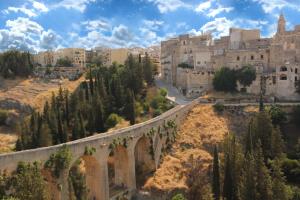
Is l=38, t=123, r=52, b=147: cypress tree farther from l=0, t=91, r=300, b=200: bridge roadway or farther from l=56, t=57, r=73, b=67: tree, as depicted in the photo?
l=56, t=57, r=73, b=67: tree

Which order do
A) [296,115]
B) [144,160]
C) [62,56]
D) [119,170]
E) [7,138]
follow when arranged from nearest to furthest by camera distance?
1. [119,170]
2. [144,160]
3. [296,115]
4. [7,138]
5. [62,56]

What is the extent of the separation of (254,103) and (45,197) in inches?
1051

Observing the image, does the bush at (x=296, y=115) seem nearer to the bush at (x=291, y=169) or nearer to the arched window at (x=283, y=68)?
the arched window at (x=283, y=68)

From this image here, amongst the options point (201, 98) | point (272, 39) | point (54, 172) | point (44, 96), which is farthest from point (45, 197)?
point (44, 96)

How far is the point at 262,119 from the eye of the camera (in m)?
30.5

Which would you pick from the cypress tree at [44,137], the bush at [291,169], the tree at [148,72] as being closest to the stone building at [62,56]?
the tree at [148,72]

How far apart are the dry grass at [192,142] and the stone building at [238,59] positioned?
643 cm

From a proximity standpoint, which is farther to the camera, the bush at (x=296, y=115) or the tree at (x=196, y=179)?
the bush at (x=296, y=115)

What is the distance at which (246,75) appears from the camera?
42.0 metres

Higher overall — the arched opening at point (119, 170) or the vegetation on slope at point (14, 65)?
the vegetation on slope at point (14, 65)

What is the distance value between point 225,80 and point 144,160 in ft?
49.5

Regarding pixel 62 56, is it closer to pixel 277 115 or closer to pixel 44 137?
pixel 44 137

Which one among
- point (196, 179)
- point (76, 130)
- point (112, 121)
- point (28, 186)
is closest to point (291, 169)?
point (196, 179)

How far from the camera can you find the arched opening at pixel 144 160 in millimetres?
31422
